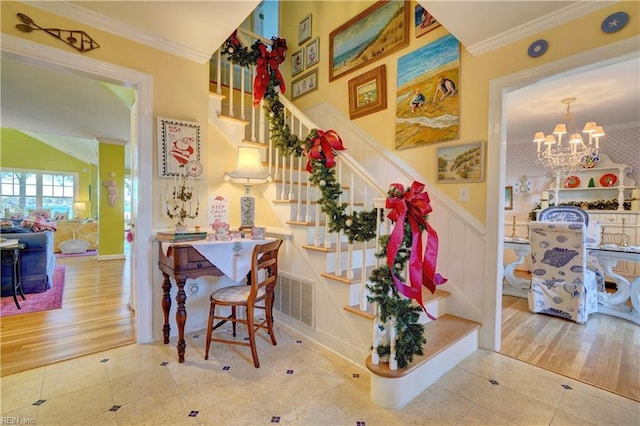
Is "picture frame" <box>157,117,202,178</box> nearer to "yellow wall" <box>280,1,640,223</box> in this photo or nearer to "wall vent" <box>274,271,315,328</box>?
"wall vent" <box>274,271,315,328</box>

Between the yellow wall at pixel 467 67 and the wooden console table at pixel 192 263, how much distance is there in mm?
1821

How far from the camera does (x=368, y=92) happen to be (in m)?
3.17

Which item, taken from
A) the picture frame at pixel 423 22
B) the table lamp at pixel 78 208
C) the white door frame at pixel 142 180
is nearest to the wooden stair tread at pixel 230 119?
the white door frame at pixel 142 180

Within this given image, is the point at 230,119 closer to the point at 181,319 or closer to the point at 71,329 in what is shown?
the point at 181,319

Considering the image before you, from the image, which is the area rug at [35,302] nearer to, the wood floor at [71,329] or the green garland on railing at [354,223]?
the wood floor at [71,329]

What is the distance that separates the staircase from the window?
10531 millimetres

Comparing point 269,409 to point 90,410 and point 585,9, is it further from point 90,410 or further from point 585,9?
point 585,9

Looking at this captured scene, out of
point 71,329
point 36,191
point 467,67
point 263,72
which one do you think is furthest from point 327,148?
point 36,191

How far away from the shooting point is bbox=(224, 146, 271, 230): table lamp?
8.59ft

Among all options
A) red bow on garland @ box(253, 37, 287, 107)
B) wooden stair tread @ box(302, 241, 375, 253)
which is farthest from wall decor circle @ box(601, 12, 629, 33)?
red bow on garland @ box(253, 37, 287, 107)

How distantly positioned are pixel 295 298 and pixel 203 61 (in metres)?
2.39

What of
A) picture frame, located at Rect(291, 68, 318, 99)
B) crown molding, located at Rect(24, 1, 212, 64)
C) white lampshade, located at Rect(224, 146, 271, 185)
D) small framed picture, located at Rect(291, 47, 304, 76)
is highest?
small framed picture, located at Rect(291, 47, 304, 76)

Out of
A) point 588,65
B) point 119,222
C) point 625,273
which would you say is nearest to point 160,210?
point 588,65

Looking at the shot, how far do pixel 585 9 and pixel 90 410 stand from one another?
3.89 metres
